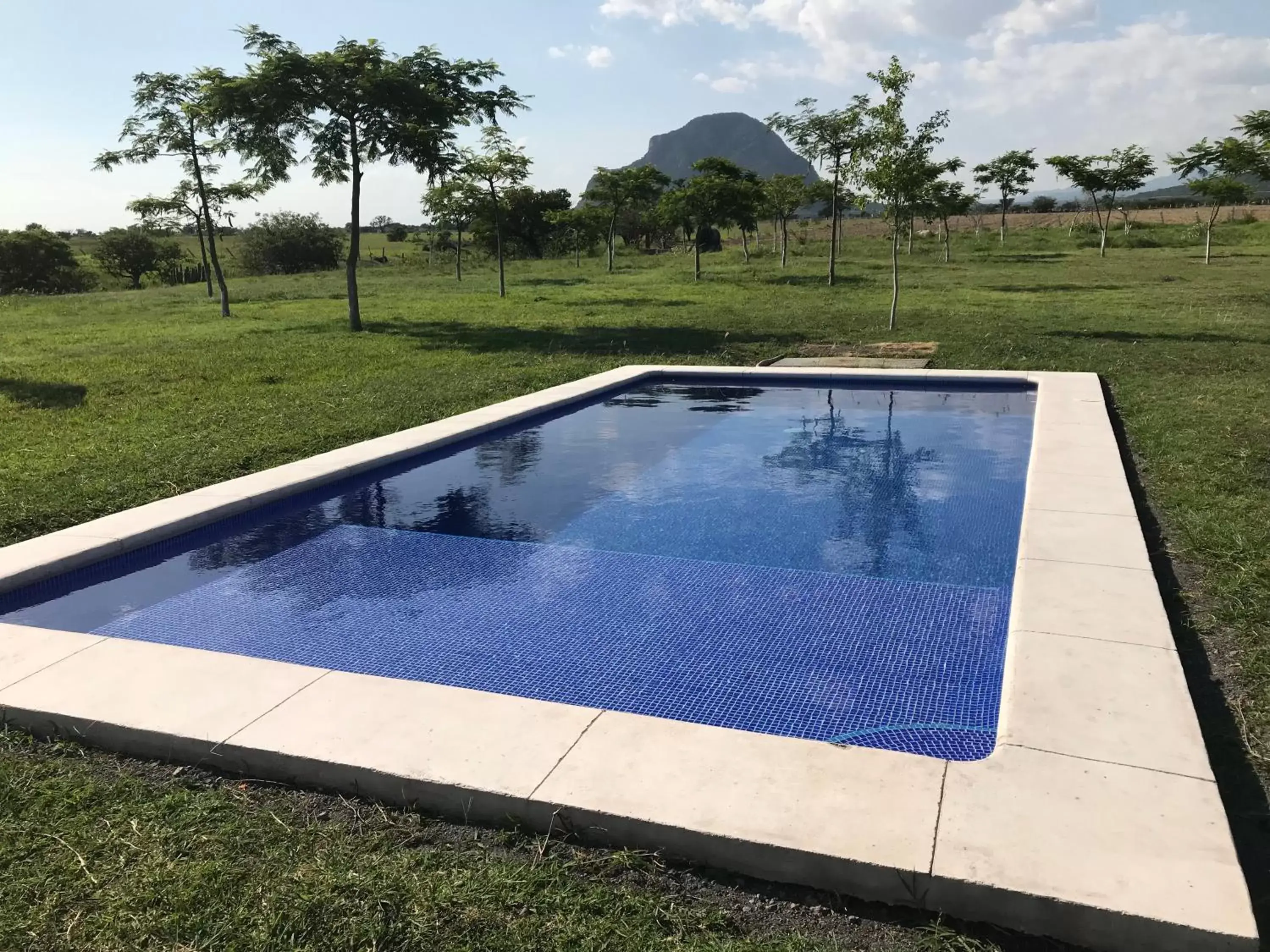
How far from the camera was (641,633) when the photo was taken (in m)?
4.82

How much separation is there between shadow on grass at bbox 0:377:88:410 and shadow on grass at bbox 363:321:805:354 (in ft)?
19.1

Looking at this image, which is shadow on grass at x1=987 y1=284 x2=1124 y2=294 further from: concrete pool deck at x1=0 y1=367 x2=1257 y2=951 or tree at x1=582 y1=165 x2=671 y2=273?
concrete pool deck at x1=0 y1=367 x2=1257 y2=951

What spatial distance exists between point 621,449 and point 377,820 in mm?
6608

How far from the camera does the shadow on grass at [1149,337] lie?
1435 cm

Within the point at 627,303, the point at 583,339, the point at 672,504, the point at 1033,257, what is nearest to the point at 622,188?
the point at 627,303

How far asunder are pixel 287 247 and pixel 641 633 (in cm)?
5666

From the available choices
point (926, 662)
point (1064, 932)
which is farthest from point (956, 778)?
point (926, 662)

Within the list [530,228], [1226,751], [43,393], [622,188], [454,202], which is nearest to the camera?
[1226,751]

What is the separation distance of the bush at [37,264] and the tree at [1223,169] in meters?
51.2

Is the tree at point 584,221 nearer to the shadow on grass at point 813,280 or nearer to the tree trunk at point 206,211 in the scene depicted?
the shadow on grass at point 813,280

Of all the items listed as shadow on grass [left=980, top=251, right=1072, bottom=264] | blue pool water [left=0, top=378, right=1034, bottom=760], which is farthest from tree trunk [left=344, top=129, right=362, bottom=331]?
shadow on grass [left=980, top=251, right=1072, bottom=264]

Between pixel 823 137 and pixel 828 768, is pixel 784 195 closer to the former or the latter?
pixel 823 137

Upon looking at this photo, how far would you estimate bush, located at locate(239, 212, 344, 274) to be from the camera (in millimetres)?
54562

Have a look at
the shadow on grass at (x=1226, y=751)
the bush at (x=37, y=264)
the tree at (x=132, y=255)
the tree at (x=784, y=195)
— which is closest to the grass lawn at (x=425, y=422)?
the shadow on grass at (x=1226, y=751)
